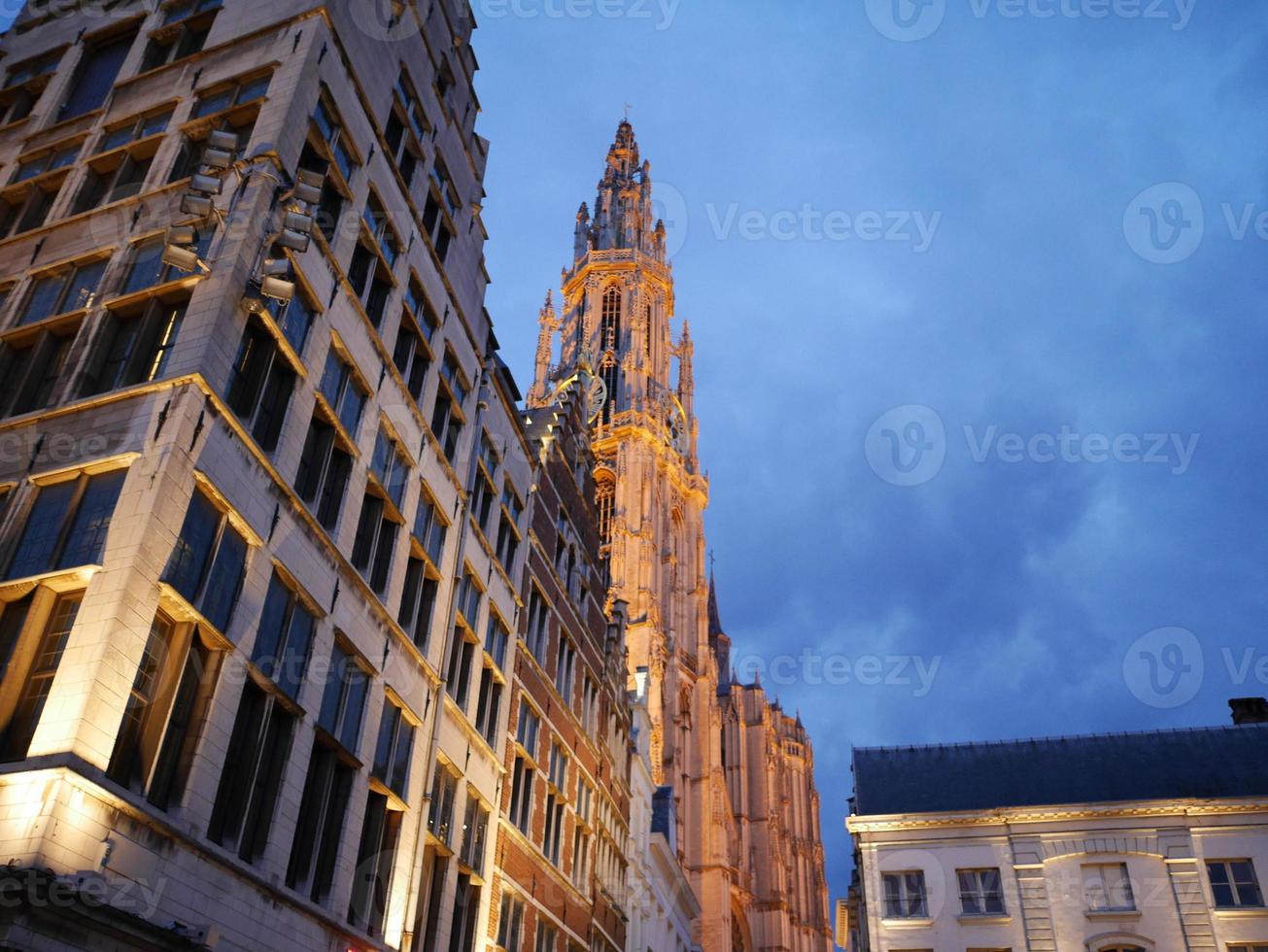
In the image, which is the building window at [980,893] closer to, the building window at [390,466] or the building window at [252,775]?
the building window at [390,466]

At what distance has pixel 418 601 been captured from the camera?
2100 cm

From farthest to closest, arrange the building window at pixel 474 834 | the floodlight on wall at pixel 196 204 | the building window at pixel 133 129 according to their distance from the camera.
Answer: the building window at pixel 474 834
the building window at pixel 133 129
the floodlight on wall at pixel 196 204

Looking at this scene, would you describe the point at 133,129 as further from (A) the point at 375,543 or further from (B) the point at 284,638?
(B) the point at 284,638

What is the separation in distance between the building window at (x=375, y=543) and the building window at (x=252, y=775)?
3.86 meters

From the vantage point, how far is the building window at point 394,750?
18.7m

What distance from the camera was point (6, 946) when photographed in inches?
412

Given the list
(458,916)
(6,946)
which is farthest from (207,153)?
(458,916)

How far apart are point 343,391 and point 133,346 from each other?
3.98 m

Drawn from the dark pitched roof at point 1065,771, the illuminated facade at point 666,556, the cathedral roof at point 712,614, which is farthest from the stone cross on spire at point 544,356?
the dark pitched roof at point 1065,771

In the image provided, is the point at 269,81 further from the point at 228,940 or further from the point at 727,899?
the point at 727,899

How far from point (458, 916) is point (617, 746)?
14138 millimetres

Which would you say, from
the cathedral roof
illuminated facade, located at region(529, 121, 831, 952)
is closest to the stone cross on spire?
illuminated facade, located at region(529, 121, 831, 952)

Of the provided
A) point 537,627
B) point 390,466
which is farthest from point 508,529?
point 390,466

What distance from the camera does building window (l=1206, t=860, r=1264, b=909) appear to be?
32.5m
